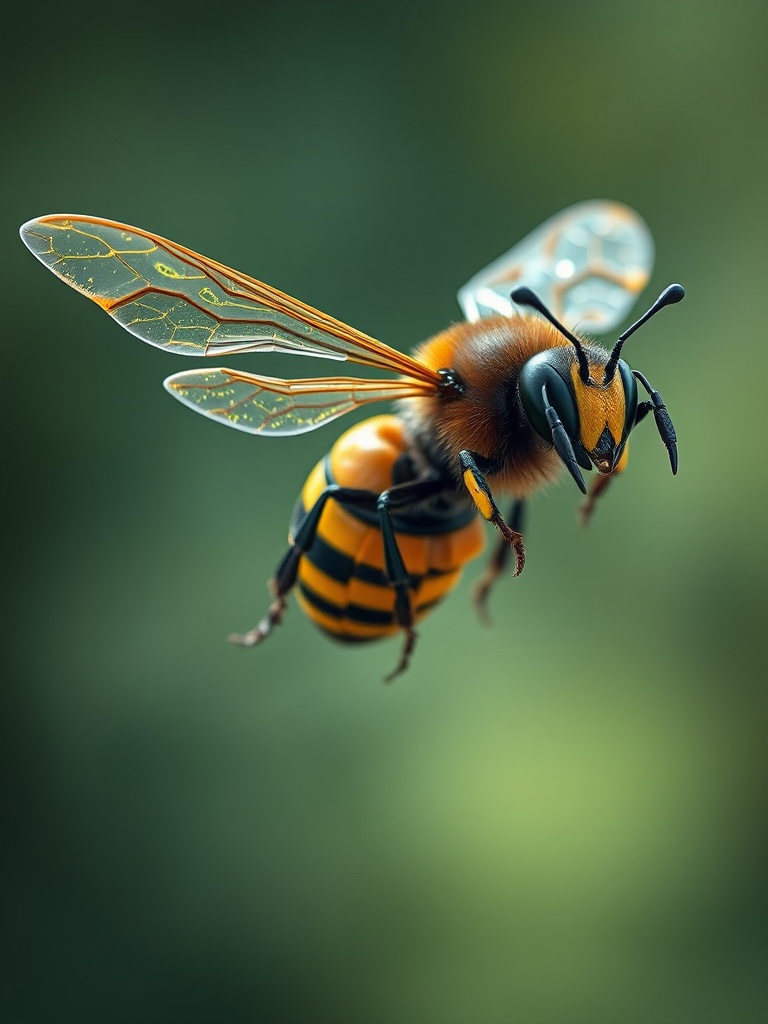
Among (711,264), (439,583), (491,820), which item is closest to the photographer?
(439,583)

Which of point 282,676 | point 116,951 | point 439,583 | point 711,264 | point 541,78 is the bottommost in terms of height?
point 116,951

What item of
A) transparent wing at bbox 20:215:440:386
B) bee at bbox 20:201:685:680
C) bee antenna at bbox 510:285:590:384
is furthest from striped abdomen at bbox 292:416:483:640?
bee antenna at bbox 510:285:590:384

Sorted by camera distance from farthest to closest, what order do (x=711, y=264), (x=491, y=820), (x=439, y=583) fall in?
1. (x=711, y=264)
2. (x=491, y=820)
3. (x=439, y=583)

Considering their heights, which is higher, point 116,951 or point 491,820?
point 491,820

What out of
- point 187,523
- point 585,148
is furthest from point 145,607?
point 585,148

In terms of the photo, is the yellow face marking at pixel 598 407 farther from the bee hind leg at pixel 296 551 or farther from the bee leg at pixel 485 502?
the bee hind leg at pixel 296 551

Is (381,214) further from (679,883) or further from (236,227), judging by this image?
(679,883)

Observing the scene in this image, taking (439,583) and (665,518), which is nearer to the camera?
(439,583)

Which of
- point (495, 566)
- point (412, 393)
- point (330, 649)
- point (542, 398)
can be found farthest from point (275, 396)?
point (330, 649)

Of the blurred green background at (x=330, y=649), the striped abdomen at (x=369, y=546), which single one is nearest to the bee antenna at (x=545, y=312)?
the striped abdomen at (x=369, y=546)
